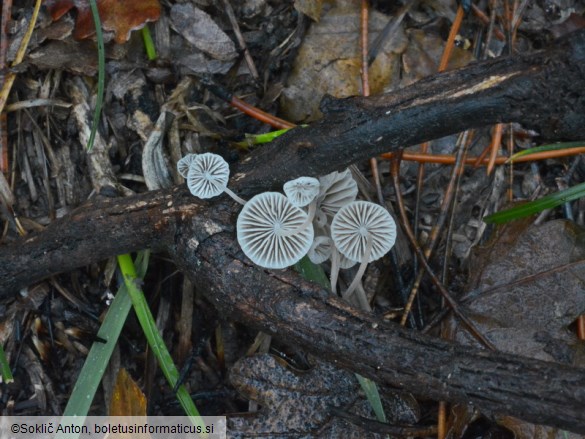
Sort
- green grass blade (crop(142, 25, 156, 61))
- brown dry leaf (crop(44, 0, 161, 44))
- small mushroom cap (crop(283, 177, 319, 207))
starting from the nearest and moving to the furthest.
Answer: small mushroom cap (crop(283, 177, 319, 207))
brown dry leaf (crop(44, 0, 161, 44))
green grass blade (crop(142, 25, 156, 61))

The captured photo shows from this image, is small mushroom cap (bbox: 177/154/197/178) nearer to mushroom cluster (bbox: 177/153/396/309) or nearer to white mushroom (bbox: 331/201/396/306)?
mushroom cluster (bbox: 177/153/396/309)

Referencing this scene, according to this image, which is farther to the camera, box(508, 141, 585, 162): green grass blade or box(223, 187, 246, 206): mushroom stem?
box(508, 141, 585, 162): green grass blade

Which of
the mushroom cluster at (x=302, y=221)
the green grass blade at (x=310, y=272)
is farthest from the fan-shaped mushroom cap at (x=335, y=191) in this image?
the green grass blade at (x=310, y=272)

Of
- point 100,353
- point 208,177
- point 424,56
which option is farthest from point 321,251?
point 424,56

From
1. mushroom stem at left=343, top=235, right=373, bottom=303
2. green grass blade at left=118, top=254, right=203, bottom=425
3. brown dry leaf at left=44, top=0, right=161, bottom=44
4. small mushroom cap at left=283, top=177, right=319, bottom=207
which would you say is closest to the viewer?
small mushroom cap at left=283, top=177, right=319, bottom=207

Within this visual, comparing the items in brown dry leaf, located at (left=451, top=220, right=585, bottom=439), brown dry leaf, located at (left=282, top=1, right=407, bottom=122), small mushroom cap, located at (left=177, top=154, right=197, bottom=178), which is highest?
brown dry leaf, located at (left=282, top=1, right=407, bottom=122)

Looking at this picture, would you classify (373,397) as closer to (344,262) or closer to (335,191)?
(344,262)

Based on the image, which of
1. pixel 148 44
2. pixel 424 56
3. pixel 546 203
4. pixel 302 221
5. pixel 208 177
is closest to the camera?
pixel 208 177

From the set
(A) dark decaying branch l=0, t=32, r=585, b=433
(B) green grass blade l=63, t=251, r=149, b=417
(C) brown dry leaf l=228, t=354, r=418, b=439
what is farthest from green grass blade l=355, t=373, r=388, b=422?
(B) green grass blade l=63, t=251, r=149, b=417

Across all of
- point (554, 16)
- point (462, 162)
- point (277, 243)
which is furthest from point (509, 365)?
point (554, 16)
